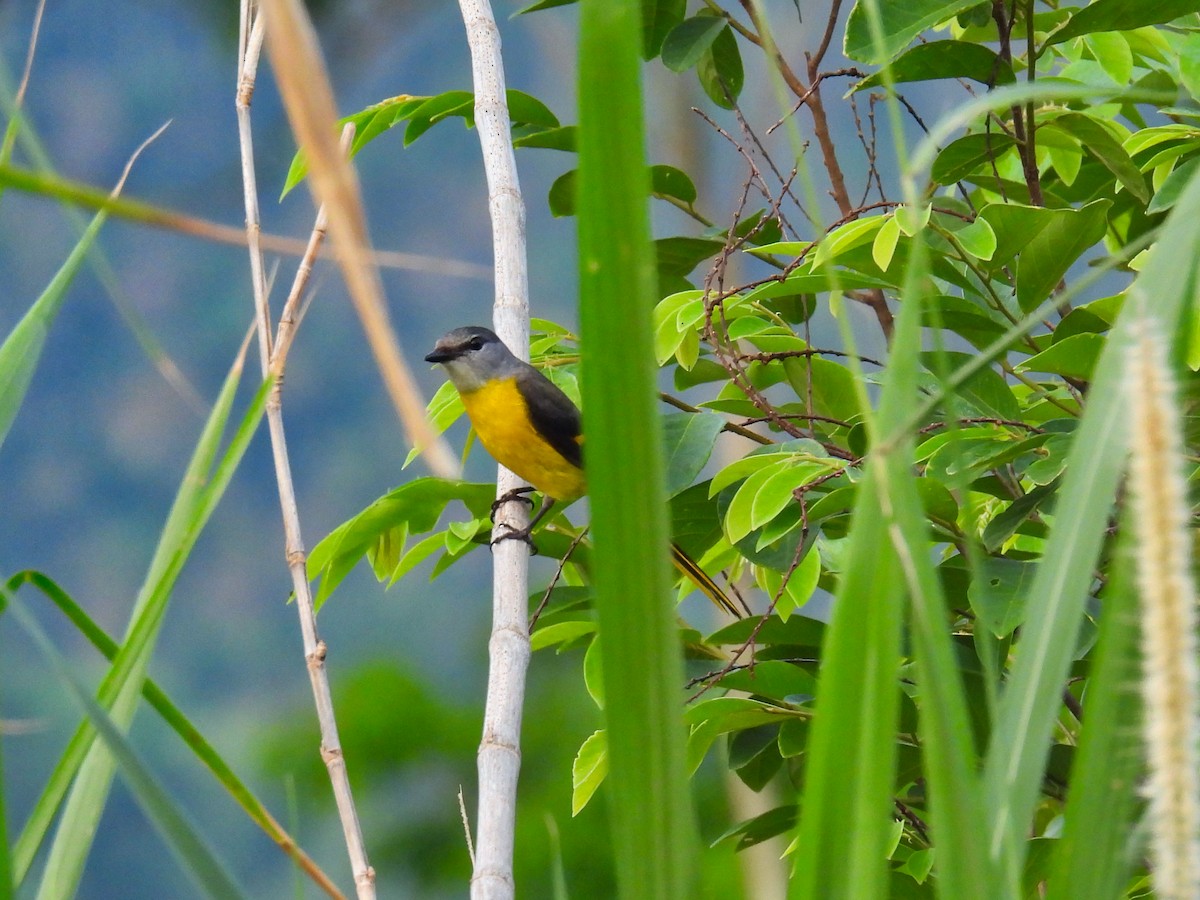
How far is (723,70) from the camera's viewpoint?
48.6 inches

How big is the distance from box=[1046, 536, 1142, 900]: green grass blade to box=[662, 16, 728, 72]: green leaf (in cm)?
85

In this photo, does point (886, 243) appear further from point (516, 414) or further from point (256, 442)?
point (256, 442)

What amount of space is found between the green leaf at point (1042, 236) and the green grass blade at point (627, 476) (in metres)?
0.67

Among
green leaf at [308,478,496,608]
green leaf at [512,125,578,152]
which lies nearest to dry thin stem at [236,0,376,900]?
green leaf at [308,478,496,608]

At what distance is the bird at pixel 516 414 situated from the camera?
1.60m

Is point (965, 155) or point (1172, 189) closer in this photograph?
point (1172, 189)

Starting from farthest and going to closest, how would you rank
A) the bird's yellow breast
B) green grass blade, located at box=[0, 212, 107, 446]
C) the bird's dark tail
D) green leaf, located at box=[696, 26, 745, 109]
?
the bird's yellow breast → the bird's dark tail → green leaf, located at box=[696, 26, 745, 109] → green grass blade, located at box=[0, 212, 107, 446]

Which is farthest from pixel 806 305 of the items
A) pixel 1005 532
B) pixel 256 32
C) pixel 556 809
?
pixel 556 809

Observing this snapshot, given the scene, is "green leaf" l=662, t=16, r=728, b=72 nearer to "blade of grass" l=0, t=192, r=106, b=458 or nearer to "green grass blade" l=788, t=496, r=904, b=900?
"blade of grass" l=0, t=192, r=106, b=458

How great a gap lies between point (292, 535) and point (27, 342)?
31cm

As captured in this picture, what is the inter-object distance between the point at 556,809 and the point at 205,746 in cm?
409

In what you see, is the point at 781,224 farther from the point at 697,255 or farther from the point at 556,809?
the point at 556,809

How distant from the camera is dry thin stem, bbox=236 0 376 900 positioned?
0.66m

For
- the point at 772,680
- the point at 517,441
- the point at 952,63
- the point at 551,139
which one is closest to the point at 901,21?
the point at 952,63
